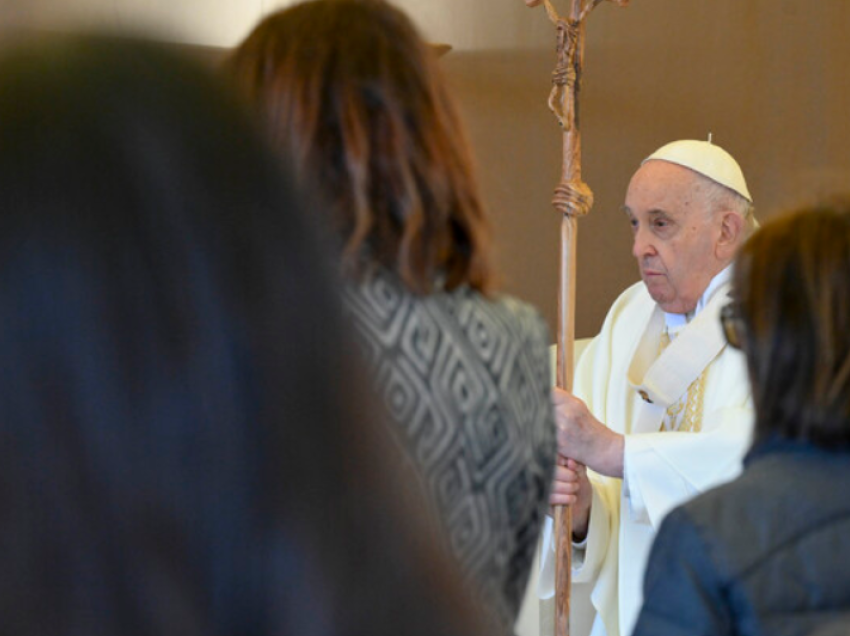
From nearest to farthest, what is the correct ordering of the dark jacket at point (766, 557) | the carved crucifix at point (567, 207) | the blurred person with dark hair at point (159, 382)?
the blurred person with dark hair at point (159, 382), the dark jacket at point (766, 557), the carved crucifix at point (567, 207)

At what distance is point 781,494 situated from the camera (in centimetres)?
183

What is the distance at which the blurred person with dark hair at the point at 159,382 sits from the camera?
2.20 feet

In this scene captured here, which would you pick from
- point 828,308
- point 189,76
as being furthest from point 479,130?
point 189,76

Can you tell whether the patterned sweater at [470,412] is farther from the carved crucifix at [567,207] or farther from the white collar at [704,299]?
the white collar at [704,299]

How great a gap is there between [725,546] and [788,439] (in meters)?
0.17

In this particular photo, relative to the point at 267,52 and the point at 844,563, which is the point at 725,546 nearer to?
the point at 844,563

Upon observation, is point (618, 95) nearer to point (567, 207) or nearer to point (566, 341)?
point (567, 207)

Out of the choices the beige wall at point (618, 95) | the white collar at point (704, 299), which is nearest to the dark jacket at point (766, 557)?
the white collar at point (704, 299)

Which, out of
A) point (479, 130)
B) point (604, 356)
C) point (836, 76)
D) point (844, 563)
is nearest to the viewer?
point (844, 563)

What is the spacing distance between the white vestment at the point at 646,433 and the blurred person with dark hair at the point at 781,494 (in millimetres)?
1771

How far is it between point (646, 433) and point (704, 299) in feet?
1.48

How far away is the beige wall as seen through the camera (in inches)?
205

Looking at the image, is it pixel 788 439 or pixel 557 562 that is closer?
pixel 788 439

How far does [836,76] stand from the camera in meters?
5.94
